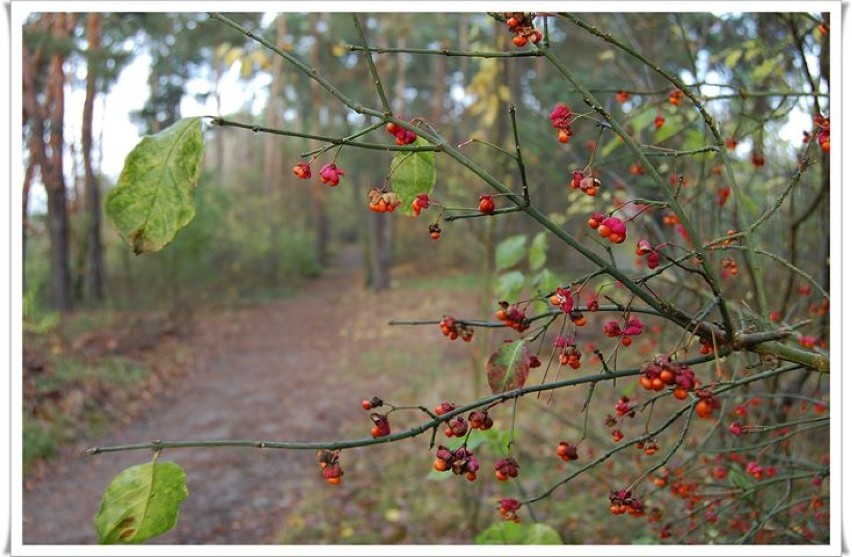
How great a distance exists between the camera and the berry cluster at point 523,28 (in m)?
0.95

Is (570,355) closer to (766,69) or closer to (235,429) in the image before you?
(766,69)

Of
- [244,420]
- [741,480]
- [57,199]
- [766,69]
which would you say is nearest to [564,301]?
[741,480]

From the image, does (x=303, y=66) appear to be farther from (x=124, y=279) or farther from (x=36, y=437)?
(x=124, y=279)

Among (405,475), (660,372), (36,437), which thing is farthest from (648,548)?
(36,437)

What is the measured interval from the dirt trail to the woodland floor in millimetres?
11

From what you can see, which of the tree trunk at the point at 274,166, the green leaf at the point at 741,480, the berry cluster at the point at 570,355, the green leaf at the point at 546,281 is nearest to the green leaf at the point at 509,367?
the berry cluster at the point at 570,355

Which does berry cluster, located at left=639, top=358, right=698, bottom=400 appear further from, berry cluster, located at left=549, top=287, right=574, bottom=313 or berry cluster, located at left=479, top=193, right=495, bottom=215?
berry cluster, located at left=479, top=193, right=495, bottom=215

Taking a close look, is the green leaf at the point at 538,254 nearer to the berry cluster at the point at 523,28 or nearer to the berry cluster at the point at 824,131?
the berry cluster at the point at 824,131

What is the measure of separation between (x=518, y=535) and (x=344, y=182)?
17.1 metres

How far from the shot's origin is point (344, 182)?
1830cm

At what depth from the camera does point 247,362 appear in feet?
31.8

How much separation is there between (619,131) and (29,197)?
11.4m

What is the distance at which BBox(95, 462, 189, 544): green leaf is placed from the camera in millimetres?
900

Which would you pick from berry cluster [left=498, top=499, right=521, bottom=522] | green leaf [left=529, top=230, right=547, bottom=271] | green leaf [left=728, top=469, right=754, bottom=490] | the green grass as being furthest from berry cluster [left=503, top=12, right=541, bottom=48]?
the green grass
